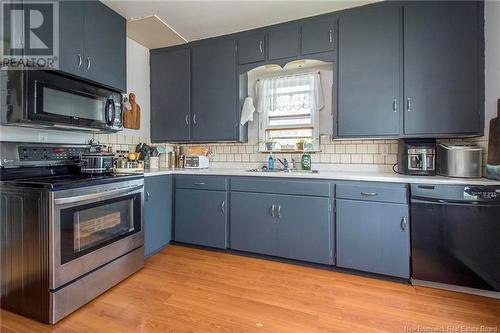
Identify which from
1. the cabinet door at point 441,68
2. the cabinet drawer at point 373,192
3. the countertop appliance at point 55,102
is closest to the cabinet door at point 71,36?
the countertop appliance at point 55,102

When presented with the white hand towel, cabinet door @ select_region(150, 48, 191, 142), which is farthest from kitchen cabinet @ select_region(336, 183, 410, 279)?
cabinet door @ select_region(150, 48, 191, 142)

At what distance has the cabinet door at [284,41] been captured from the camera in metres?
2.55

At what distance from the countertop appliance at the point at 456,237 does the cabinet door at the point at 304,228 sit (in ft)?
2.22

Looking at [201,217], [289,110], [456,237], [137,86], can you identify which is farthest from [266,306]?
[137,86]

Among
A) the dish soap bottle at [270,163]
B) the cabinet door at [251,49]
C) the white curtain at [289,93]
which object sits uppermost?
the cabinet door at [251,49]

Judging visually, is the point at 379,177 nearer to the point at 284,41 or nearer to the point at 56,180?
the point at 284,41

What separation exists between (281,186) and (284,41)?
152cm

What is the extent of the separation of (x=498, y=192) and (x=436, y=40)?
131 cm

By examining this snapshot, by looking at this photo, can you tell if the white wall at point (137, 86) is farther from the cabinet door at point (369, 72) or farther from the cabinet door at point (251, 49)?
the cabinet door at point (369, 72)

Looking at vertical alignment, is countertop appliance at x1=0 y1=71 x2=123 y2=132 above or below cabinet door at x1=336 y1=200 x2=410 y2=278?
above

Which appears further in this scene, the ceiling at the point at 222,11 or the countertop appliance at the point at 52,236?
the ceiling at the point at 222,11

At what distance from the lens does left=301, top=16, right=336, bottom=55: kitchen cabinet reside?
2.42 meters

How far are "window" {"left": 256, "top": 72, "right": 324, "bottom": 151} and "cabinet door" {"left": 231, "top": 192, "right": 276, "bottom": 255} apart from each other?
0.77m

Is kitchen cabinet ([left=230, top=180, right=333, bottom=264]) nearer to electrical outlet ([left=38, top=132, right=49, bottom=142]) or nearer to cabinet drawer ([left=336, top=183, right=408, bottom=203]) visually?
cabinet drawer ([left=336, top=183, right=408, bottom=203])
